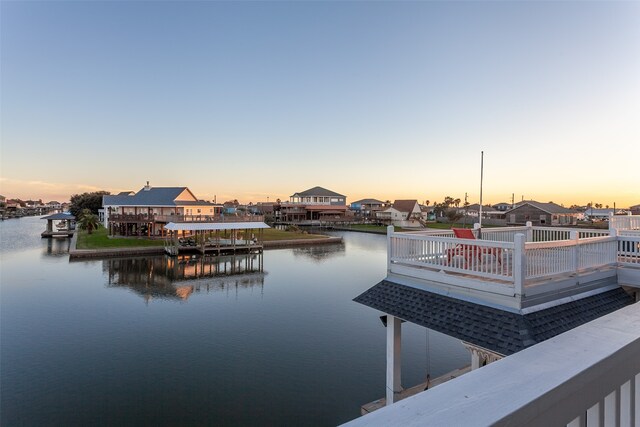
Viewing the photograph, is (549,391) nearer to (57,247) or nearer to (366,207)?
(57,247)

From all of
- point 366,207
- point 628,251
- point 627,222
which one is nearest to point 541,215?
point 366,207

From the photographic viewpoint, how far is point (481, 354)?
7270 millimetres

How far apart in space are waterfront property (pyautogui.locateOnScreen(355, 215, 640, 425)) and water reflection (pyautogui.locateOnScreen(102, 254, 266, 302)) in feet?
48.8

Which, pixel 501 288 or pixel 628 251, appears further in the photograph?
pixel 628 251

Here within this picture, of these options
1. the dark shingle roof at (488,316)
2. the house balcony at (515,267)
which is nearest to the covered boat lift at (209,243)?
the house balcony at (515,267)

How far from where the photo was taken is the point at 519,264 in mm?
Answer: 5711

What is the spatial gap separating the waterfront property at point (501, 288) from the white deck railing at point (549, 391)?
480 cm

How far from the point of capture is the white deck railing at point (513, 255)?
594cm

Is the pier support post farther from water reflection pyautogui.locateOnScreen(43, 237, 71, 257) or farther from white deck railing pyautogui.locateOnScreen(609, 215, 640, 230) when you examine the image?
water reflection pyautogui.locateOnScreen(43, 237, 71, 257)

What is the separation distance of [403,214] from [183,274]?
5668 centimetres

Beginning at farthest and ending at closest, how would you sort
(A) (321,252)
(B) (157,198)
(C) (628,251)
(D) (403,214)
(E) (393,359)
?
1. (D) (403,214)
2. (B) (157,198)
3. (A) (321,252)
4. (E) (393,359)
5. (C) (628,251)

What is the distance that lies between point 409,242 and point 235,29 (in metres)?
22.5

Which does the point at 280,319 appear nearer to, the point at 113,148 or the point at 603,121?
the point at 603,121

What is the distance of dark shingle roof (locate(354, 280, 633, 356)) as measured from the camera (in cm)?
547
